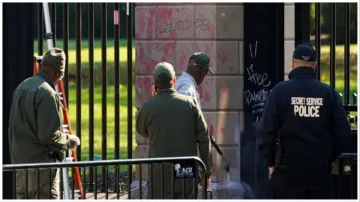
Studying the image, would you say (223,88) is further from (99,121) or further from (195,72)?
(99,121)

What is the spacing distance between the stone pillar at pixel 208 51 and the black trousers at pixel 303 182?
2290mm

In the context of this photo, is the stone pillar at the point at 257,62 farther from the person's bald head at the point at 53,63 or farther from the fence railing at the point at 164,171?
the person's bald head at the point at 53,63

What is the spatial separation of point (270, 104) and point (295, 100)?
177 millimetres

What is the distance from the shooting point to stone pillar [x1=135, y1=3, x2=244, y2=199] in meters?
9.28

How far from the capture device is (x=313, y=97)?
7.15 m

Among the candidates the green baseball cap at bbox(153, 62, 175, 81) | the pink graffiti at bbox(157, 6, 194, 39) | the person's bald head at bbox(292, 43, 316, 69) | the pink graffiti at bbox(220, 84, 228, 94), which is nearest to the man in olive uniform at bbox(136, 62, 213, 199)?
the green baseball cap at bbox(153, 62, 175, 81)

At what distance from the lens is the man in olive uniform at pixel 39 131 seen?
7.41m

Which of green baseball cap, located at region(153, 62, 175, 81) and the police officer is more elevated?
green baseball cap, located at region(153, 62, 175, 81)

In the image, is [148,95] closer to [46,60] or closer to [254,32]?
[254,32]

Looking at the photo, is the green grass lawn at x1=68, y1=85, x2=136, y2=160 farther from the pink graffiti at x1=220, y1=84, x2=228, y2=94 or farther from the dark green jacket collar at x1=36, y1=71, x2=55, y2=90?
the dark green jacket collar at x1=36, y1=71, x2=55, y2=90

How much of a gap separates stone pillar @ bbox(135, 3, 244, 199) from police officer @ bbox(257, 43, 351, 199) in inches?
87.2

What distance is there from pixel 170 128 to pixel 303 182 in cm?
106

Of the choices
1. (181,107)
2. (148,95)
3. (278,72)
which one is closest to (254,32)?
(278,72)

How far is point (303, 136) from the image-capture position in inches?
280
